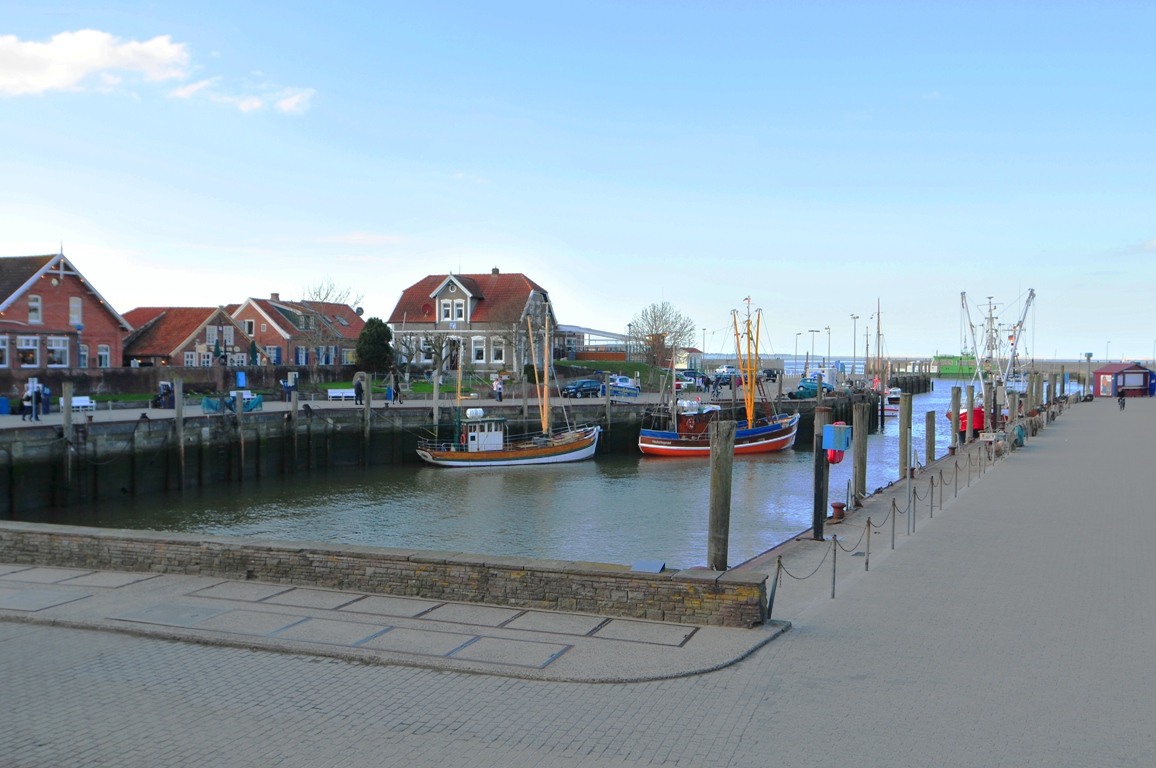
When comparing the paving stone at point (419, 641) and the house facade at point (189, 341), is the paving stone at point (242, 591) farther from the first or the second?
the house facade at point (189, 341)

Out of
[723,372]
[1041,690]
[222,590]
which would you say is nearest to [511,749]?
[1041,690]

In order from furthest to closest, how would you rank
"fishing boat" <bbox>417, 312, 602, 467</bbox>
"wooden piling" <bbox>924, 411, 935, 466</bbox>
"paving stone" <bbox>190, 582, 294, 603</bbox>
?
1. "fishing boat" <bbox>417, 312, 602, 467</bbox>
2. "wooden piling" <bbox>924, 411, 935, 466</bbox>
3. "paving stone" <bbox>190, 582, 294, 603</bbox>

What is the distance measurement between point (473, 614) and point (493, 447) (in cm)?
3283

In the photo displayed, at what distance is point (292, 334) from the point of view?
73.6 metres

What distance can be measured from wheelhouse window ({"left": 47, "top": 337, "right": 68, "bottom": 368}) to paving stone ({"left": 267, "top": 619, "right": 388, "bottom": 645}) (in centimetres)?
4225

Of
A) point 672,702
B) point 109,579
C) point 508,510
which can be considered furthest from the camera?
point 508,510

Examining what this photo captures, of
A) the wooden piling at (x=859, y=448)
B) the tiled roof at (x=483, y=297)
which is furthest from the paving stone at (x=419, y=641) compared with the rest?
the tiled roof at (x=483, y=297)

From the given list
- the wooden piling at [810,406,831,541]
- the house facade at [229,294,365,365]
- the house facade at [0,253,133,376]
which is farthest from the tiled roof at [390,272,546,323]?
the wooden piling at [810,406,831,541]

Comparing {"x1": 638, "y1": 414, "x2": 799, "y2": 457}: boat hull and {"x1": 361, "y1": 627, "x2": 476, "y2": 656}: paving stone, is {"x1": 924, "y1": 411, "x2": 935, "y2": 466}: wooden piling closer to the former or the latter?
{"x1": 638, "y1": 414, "x2": 799, "y2": 457}: boat hull

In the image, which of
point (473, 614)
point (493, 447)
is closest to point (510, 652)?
point (473, 614)

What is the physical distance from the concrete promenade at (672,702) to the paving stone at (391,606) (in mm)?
1629

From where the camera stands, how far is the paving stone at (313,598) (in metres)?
11.8

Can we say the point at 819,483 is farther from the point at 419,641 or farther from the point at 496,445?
the point at 496,445

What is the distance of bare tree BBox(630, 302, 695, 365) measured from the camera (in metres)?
91.0
